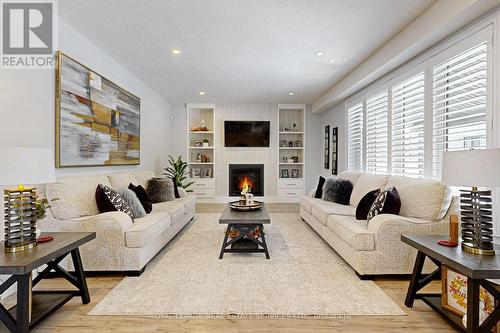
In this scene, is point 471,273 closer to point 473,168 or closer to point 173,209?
point 473,168

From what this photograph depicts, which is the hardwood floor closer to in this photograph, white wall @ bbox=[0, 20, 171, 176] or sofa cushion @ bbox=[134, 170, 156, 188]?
white wall @ bbox=[0, 20, 171, 176]

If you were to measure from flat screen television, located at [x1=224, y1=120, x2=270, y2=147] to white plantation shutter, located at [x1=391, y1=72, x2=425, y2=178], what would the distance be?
156 inches

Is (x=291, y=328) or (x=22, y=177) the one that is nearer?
(x=22, y=177)

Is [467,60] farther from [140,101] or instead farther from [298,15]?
[140,101]

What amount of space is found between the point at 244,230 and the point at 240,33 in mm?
2438

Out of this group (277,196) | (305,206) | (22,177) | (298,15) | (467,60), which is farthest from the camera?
(277,196)

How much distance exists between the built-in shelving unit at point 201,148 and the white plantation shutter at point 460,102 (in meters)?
5.38

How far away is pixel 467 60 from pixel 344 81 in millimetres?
2561

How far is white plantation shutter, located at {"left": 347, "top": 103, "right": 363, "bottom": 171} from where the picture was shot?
5332 millimetres

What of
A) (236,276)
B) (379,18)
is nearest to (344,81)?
(379,18)

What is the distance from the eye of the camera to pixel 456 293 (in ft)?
6.70

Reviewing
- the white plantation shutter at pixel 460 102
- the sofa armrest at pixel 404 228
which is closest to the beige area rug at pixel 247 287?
the sofa armrest at pixel 404 228

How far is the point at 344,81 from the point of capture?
521 centimetres

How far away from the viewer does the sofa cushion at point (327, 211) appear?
3.76m
